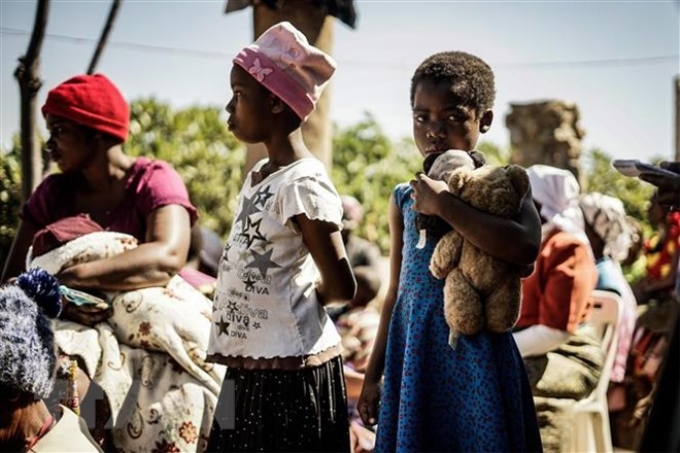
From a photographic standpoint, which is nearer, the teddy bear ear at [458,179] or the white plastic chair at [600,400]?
the teddy bear ear at [458,179]

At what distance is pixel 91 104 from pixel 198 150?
376 inches

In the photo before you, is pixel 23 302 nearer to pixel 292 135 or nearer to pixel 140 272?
pixel 140 272

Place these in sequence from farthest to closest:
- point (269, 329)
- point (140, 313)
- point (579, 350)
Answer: point (579, 350) → point (140, 313) → point (269, 329)

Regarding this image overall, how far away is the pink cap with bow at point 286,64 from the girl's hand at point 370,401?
2.94ft

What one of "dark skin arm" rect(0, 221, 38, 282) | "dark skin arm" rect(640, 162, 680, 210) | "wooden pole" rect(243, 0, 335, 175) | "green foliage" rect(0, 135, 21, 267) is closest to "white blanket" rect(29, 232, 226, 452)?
"dark skin arm" rect(0, 221, 38, 282)

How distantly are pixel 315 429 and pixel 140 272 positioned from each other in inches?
36.5

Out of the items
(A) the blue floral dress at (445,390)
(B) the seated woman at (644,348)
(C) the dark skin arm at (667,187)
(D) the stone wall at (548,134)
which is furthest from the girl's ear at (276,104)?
(D) the stone wall at (548,134)

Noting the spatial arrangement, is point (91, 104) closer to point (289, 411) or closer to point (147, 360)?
point (147, 360)

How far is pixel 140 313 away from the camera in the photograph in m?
3.46

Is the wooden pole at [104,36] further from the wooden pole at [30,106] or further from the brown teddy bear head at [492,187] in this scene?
the brown teddy bear head at [492,187]

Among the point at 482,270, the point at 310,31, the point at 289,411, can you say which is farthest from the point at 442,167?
the point at 310,31

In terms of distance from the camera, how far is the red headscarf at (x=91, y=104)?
3.67 meters

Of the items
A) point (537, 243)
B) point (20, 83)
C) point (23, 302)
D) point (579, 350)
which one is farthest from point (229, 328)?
point (20, 83)

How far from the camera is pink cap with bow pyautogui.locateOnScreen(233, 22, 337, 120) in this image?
10.2 feet
